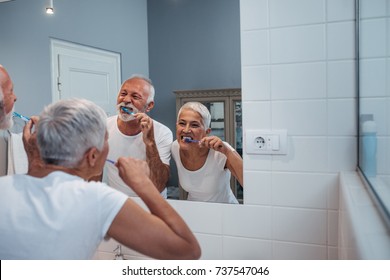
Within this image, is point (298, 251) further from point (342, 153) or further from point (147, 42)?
point (147, 42)

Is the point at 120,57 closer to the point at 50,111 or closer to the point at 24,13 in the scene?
the point at 24,13

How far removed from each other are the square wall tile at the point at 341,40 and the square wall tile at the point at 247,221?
55cm

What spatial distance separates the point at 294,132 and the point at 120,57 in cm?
75

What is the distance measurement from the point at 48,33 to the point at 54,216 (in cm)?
98

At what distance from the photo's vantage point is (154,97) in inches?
50.9

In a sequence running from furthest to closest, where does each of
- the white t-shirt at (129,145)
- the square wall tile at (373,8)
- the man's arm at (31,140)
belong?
the white t-shirt at (129,145) < the man's arm at (31,140) < the square wall tile at (373,8)

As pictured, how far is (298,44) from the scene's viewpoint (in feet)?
3.66

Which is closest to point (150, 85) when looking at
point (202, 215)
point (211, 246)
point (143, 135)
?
point (143, 135)

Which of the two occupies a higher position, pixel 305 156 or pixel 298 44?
pixel 298 44

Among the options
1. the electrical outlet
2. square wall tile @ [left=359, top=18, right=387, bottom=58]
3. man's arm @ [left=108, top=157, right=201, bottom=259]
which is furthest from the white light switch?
man's arm @ [left=108, top=157, right=201, bottom=259]

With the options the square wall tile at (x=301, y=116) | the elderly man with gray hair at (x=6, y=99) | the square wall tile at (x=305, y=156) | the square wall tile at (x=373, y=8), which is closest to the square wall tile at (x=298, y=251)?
the square wall tile at (x=305, y=156)

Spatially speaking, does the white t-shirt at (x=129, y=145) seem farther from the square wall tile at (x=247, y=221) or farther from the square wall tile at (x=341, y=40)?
the square wall tile at (x=341, y=40)

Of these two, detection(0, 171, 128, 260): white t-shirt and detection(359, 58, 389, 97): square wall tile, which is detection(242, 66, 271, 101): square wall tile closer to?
detection(359, 58, 389, 97): square wall tile

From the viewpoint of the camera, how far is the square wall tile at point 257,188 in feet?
3.89
